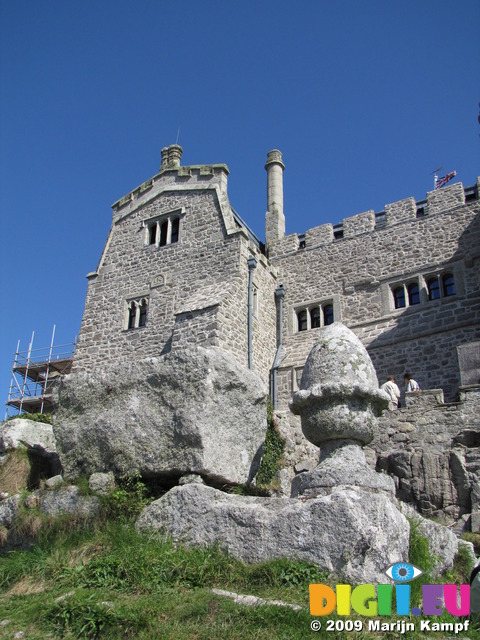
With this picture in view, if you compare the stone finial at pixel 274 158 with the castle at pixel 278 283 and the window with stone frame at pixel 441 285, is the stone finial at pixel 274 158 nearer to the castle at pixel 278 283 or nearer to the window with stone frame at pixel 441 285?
the castle at pixel 278 283

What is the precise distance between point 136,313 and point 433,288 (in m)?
8.94

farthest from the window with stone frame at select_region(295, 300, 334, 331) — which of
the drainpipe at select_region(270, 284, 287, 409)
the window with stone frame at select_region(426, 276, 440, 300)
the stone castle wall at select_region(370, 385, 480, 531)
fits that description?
the stone castle wall at select_region(370, 385, 480, 531)

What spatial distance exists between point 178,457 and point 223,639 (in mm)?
2672

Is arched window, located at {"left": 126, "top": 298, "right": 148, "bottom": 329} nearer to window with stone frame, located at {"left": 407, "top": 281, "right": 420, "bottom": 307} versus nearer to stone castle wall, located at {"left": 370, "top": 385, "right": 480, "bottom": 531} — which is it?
window with stone frame, located at {"left": 407, "top": 281, "right": 420, "bottom": 307}

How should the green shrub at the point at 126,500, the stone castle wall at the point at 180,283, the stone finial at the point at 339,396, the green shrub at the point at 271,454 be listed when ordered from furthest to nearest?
the stone castle wall at the point at 180,283 < the green shrub at the point at 271,454 < the green shrub at the point at 126,500 < the stone finial at the point at 339,396

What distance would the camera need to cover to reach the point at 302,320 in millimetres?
19750

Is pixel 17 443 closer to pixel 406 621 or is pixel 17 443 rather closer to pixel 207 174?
pixel 406 621

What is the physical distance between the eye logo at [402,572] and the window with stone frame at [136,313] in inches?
566

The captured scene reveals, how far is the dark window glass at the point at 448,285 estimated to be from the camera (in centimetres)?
1716

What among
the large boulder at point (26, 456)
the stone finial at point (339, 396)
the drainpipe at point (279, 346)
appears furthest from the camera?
the drainpipe at point (279, 346)

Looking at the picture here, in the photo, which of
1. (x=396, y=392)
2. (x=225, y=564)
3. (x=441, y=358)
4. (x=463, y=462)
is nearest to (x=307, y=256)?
(x=441, y=358)

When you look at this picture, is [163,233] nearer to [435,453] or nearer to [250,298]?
[250,298]

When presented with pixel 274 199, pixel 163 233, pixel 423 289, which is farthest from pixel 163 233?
pixel 423 289

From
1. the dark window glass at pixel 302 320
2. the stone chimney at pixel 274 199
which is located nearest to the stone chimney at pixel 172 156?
the stone chimney at pixel 274 199
